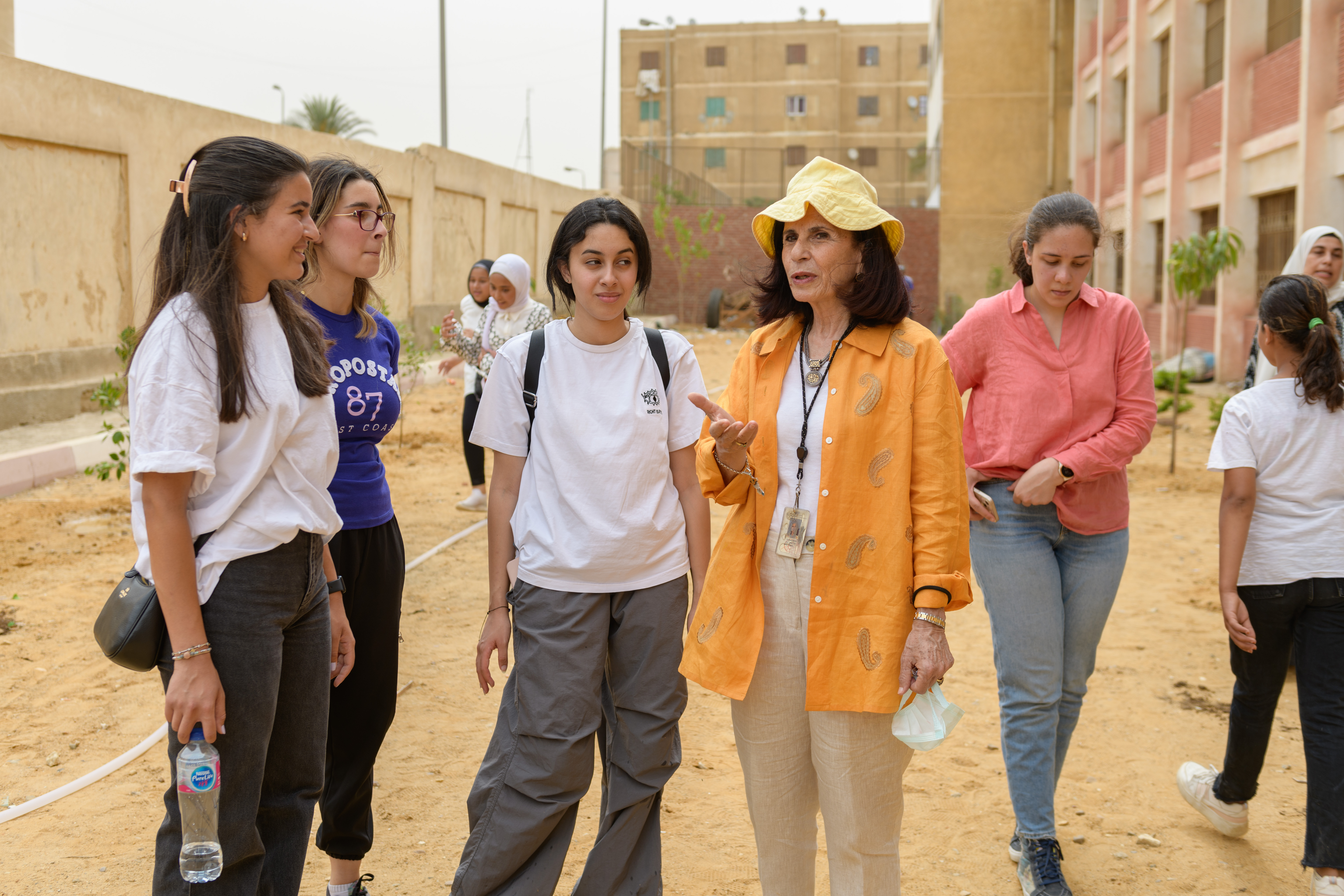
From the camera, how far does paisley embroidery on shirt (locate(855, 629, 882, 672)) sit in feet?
7.71

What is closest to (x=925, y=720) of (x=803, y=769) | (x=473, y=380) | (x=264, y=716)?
(x=803, y=769)

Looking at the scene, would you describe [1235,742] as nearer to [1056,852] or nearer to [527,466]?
[1056,852]

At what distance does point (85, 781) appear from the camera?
3.77 meters

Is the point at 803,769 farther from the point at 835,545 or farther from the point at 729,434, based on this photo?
the point at 729,434

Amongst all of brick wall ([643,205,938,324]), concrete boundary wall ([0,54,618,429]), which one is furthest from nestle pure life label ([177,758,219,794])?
brick wall ([643,205,938,324])

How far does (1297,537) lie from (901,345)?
4.79ft

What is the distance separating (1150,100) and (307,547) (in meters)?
20.3

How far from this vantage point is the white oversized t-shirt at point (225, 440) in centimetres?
194

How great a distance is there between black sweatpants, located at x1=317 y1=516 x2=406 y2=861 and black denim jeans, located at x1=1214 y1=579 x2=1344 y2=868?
2.44 metres

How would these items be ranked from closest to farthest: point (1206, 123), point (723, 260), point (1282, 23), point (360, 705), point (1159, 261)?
point (360, 705) → point (1282, 23) → point (1206, 123) → point (1159, 261) → point (723, 260)

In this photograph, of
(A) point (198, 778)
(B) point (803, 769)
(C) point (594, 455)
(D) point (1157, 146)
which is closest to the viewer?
(A) point (198, 778)

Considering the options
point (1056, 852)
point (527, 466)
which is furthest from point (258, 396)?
point (1056, 852)

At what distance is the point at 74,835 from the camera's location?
3.43 metres

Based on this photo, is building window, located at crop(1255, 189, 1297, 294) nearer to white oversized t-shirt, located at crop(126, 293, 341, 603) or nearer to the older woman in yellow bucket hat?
the older woman in yellow bucket hat
